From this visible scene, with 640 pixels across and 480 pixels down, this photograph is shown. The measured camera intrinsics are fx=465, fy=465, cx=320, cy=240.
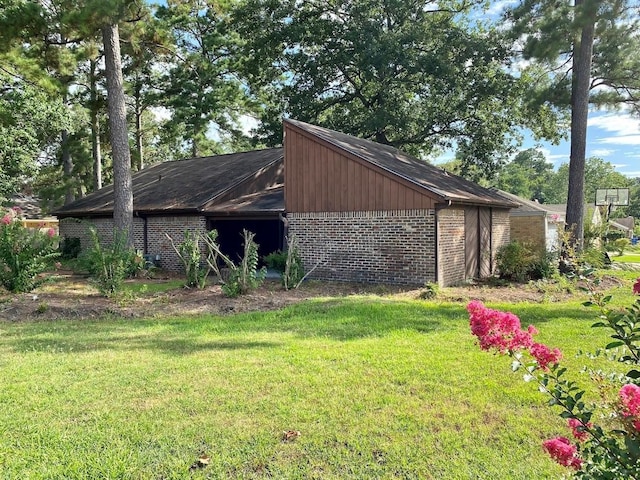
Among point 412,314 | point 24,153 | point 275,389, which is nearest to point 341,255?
point 412,314

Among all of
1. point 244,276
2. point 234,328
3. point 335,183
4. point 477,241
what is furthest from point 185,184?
point 234,328

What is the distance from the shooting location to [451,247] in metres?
12.1

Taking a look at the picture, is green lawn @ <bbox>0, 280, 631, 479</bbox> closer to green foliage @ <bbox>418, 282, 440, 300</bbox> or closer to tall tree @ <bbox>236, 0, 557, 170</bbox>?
green foliage @ <bbox>418, 282, 440, 300</bbox>

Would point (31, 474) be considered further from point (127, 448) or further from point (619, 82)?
point (619, 82)

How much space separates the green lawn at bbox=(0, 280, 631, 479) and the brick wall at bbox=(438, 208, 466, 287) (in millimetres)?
4708

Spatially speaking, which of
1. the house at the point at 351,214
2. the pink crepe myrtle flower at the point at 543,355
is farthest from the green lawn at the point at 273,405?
the house at the point at 351,214

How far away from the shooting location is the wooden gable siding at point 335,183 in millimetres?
11773

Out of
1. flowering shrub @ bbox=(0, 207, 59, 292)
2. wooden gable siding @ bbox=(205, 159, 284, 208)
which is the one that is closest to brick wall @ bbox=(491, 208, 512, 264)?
wooden gable siding @ bbox=(205, 159, 284, 208)

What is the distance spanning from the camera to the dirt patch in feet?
28.2

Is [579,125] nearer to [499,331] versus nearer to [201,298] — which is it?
[201,298]

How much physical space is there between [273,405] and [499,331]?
2403 mm

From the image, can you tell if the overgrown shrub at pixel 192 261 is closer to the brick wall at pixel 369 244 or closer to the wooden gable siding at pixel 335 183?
the brick wall at pixel 369 244

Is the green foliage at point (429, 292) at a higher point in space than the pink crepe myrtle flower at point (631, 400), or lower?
lower

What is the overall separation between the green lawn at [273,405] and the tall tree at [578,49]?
904 cm
